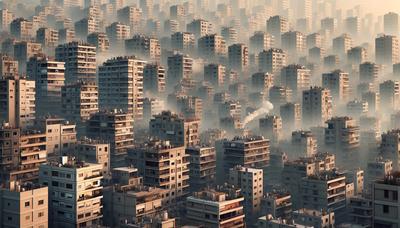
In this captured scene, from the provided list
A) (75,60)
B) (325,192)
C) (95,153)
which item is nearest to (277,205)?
(325,192)

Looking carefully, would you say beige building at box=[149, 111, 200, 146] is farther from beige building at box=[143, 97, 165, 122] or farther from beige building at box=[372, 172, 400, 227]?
beige building at box=[372, 172, 400, 227]

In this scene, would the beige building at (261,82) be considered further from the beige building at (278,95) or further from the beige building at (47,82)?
the beige building at (47,82)

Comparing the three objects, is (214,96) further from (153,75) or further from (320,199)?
(320,199)

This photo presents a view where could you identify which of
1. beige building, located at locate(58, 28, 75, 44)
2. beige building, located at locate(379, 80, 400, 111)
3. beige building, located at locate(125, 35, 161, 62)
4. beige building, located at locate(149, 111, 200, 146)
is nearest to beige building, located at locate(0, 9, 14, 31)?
beige building, located at locate(58, 28, 75, 44)

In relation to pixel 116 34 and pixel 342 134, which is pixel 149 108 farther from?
pixel 116 34

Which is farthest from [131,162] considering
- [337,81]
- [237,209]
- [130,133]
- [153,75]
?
[337,81]

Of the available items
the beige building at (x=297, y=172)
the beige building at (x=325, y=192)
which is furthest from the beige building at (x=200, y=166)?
the beige building at (x=325, y=192)
